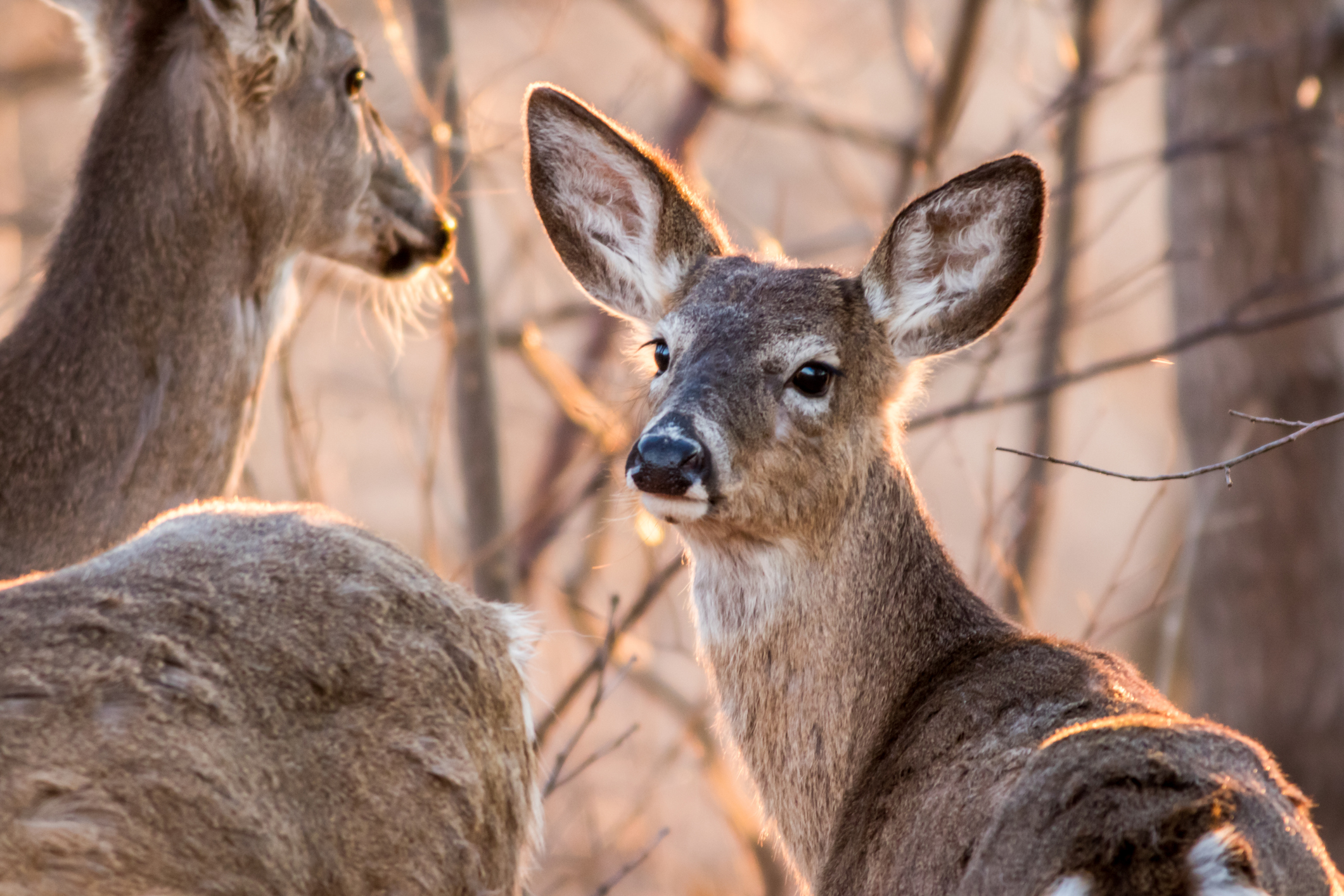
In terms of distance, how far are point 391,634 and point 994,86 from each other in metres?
24.1

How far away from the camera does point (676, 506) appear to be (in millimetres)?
4012

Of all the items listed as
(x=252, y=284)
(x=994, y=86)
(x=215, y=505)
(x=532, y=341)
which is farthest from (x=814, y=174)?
(x=215, y=505)

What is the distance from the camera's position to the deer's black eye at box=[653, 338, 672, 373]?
464 centimetres

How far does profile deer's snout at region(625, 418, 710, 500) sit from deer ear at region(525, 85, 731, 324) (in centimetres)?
111

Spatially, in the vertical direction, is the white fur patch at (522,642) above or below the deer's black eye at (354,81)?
below

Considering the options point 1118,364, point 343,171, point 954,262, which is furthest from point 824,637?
point 343,171

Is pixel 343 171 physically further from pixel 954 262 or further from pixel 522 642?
pixel 522 642

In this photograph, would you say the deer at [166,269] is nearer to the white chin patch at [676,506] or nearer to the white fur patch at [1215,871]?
the white chin patch at [676,506]

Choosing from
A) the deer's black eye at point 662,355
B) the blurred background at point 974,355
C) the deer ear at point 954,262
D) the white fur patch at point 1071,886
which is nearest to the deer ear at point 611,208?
the deer's black eye at point 662,355

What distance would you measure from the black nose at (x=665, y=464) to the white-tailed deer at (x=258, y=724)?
24.4 inches

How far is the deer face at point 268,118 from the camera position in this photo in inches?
198

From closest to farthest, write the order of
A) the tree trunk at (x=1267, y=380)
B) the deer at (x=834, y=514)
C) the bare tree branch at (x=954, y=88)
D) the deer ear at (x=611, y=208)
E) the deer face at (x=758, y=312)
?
the deer at (x=834, y=514), the deer face at (x=758, y=312), the deer ear at (x=611, y=208), the bare tree branch at (x=954, y=88), the tree trunk at (x=1267, y=380)

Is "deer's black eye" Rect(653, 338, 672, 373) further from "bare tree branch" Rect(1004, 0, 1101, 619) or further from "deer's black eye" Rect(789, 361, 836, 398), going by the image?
"bare tree branch" Rect(1004, 0, 1101, 619)

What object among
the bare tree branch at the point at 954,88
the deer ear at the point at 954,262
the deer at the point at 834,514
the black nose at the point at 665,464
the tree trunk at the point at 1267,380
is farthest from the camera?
the tree trunk at the point at 1267,380
